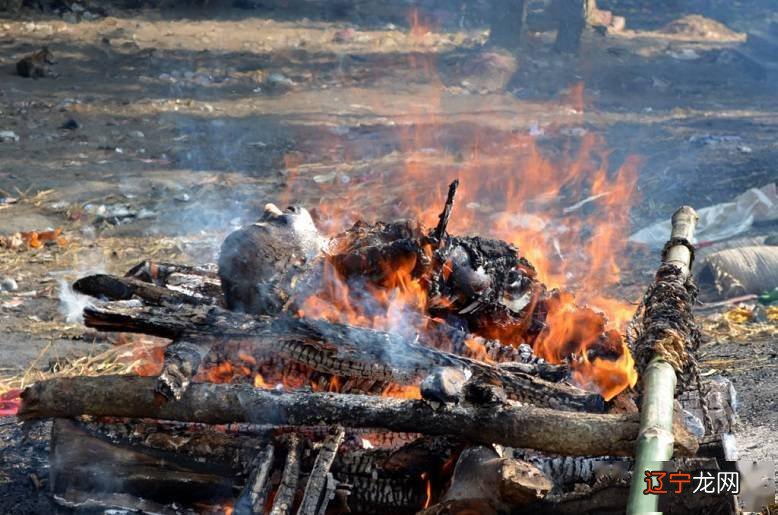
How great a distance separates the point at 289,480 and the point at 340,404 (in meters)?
A: 0.34

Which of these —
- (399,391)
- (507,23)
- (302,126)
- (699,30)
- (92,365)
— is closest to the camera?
(399,391)

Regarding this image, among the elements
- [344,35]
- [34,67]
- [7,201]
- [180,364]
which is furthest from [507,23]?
[180,364]

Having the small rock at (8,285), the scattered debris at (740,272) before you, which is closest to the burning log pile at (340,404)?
the small rock at (8,285)

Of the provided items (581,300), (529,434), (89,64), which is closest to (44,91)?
(89,64)

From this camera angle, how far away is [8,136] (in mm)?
9812

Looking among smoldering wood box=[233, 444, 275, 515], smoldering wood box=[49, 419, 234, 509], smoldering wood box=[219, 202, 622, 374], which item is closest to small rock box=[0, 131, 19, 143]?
smoldering wood box=[219, 202, 622, 374]

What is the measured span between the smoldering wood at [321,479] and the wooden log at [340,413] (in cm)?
7

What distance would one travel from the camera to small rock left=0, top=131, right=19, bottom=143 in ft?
32.0

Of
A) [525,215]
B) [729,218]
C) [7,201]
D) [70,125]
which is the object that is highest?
[70,125]

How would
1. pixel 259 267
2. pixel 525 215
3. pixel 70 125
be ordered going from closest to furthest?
pixel 259 267, pixel 525 215, pixel 70 125

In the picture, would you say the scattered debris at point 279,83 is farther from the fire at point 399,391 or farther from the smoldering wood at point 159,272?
the fire at point 399,391

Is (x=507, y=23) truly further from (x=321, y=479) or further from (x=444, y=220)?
(x=321, y=479)

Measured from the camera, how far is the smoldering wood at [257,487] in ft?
10.1

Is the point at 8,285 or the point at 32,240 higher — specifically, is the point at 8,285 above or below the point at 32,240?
below
